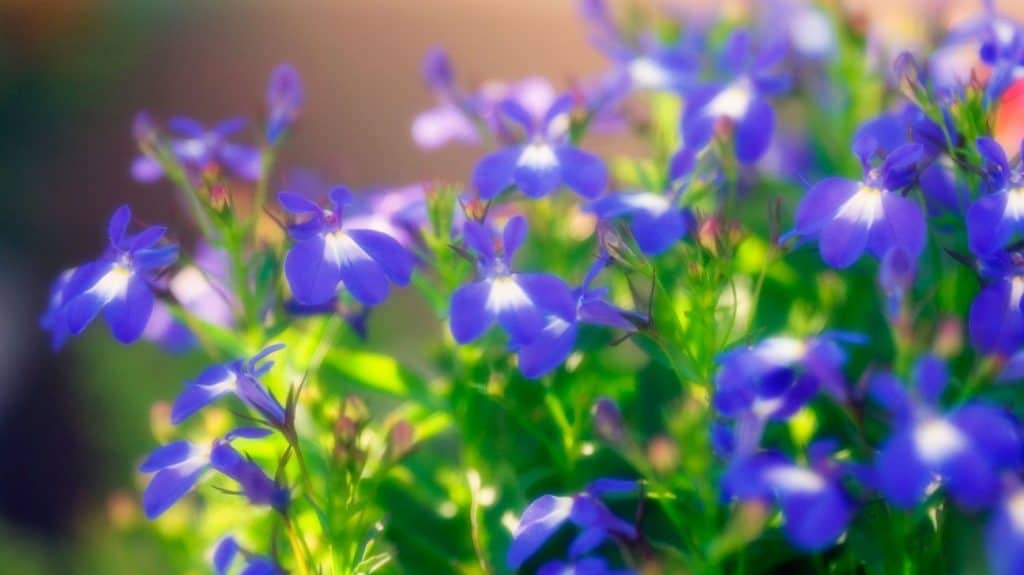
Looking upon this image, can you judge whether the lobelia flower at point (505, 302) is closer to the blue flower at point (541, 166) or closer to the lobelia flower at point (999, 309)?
the blue flower at point (541, 166)

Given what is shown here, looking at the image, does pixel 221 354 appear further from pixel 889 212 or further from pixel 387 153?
pixel 387 153

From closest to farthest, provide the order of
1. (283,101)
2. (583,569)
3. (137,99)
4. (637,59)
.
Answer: (583,569)
(283,101)
(637,59)
(137,99)

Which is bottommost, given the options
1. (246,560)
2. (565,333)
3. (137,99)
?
(137,99)

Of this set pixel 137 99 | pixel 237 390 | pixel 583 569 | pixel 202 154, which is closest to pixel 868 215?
pixel 583 569

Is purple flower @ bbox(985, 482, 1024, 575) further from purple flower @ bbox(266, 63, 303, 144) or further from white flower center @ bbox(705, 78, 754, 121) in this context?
purple flower @ bbox(266, 63, 303, 144)

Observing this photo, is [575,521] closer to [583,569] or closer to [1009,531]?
[583,569]
